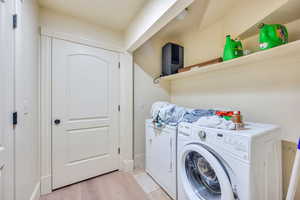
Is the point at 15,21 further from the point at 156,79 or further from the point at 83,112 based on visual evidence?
the point at 156,79

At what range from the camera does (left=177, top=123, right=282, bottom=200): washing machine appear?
2.76ft

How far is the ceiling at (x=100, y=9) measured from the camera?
153 cm

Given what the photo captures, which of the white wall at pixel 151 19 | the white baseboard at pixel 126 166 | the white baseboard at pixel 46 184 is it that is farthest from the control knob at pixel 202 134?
the white baseboard at pixel 46 184

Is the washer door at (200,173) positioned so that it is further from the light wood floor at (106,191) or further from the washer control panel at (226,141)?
the light wood floor at (106,191)

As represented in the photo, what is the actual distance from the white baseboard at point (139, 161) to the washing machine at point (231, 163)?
3.54 feet

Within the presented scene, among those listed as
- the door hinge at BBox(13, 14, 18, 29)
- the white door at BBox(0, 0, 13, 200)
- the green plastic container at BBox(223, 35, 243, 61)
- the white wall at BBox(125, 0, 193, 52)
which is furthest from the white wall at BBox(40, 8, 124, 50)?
the green plastic container at BBox(223, 35, 243, 61)

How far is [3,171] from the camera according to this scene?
0.82m

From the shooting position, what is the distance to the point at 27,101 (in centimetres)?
125

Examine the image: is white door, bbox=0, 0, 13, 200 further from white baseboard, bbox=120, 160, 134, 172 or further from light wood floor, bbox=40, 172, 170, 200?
white baseboard, bbox=120, 160, 134, 172

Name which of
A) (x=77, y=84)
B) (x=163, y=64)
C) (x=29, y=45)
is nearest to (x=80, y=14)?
(x=29, y=45)

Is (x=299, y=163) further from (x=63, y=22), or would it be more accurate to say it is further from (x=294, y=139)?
(x=63, y=22)

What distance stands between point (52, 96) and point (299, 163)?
8.03 feet

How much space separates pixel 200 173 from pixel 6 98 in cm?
166

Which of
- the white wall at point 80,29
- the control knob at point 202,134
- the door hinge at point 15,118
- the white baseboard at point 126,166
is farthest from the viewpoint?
the white baseboard at point 126,166
